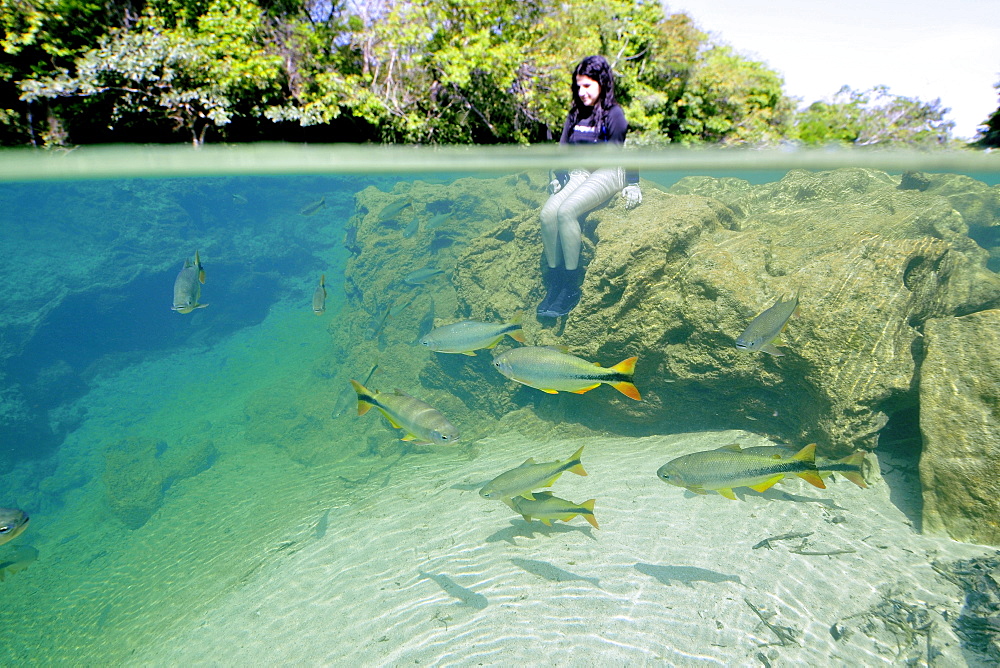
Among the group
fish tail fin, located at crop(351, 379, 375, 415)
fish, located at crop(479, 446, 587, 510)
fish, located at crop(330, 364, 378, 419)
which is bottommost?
fish, located at crop(330, 364, 378, 419)

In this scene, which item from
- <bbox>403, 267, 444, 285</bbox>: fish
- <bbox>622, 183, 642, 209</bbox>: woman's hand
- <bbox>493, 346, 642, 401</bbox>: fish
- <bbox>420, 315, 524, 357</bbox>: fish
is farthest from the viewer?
<bbox>403, 267, 444, 285</bbox>: fish

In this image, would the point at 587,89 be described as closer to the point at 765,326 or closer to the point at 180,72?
the point at 765,326

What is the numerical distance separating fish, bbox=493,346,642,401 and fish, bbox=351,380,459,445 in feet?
2.62

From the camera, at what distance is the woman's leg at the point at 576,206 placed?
584 centimetres

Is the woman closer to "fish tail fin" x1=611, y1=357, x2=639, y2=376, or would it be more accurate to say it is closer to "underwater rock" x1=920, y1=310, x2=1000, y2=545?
"fish tail fin" x1=611, y1=357, x2=639, y2=376

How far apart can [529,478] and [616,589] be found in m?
1.23

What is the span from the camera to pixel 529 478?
3854 millimetres

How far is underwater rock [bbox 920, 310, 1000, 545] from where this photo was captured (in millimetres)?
3904

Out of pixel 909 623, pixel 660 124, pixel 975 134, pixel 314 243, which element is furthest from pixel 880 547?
pixel 314 243

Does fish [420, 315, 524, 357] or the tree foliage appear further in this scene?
the tree foliage

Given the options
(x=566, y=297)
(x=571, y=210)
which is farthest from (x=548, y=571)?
(x=571, y=210)

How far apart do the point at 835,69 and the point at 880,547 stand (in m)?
10.4

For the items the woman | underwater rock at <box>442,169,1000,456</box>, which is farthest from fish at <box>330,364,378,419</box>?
the woman

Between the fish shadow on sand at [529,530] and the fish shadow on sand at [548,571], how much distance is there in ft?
1.15
